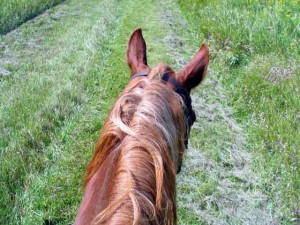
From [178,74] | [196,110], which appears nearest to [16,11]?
[196,110]

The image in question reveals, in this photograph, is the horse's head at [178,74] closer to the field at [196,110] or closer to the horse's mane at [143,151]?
the horse's mane at [143,151]

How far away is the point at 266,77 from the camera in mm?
5242

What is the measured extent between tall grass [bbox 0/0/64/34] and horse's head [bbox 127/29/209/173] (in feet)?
22.9

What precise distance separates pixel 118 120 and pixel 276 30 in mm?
5464

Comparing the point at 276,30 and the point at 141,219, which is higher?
the point at 141,219

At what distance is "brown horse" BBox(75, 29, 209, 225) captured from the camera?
46.8 inches

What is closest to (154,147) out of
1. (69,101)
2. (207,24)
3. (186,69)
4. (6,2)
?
(186,69)

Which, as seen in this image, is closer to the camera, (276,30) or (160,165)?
(160,165)

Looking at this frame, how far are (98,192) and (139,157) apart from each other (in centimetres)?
18

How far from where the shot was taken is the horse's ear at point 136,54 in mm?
2010

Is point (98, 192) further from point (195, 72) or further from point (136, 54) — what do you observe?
point (136, 54)

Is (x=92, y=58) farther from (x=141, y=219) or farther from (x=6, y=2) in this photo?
(x=141, y=219)

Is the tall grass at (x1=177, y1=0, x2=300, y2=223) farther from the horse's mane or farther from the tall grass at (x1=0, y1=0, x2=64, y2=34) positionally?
the tall grass at (x1=0, y1=0, x2=64, y2=34)

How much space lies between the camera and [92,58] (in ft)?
21.9
